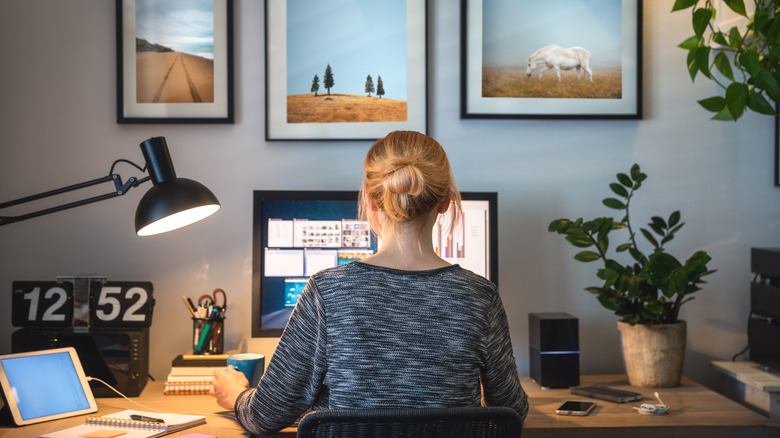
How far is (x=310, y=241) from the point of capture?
73.1 inches

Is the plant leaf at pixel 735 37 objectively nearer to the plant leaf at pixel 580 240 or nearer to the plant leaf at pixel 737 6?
the plant leaf at pixel 737 6

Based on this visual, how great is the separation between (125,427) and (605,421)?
1.07 meters

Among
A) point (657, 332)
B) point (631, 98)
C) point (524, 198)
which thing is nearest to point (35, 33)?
point (524, 198)

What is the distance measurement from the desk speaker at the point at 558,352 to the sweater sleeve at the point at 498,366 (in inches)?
24.0

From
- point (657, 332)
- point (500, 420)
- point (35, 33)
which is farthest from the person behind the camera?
point (35, 33)

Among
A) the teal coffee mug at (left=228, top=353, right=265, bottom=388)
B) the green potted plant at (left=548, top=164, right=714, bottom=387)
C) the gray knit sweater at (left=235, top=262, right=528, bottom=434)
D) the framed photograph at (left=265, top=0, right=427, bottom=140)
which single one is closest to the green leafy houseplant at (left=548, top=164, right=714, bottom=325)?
the green potted plant at (left=548, top=164, right=714, bottom=387)

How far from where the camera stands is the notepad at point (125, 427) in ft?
4.52

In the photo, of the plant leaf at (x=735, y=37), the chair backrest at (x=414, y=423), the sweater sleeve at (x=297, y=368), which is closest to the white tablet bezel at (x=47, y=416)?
the sweater sleeve at (x=297, y=368)

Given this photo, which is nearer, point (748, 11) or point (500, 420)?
point (500, 420)

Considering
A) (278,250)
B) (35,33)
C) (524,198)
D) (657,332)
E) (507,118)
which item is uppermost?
(35,33)

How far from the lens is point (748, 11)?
6.87 feet

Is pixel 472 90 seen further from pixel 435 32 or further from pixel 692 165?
pixel 692 165

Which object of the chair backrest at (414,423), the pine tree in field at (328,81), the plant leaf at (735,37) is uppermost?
the plant leaf at (735,37)

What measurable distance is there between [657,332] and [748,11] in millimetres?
1074
